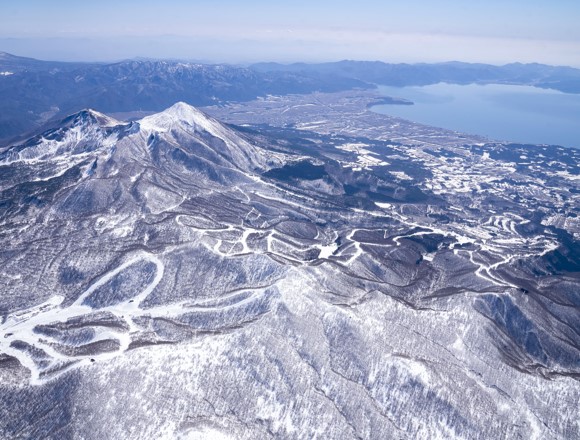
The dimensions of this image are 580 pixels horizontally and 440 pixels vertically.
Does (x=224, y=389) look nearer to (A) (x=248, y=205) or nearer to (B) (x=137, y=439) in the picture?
(B) (x=137, y=439)

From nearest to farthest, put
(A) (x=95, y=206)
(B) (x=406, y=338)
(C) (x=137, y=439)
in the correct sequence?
(C) (x=137, y=439) → (B) (x=406, y=338) → (A) (x=95, y=206)

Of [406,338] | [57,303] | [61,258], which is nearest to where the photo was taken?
[406,338]

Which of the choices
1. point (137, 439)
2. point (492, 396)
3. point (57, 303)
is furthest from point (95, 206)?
point (492, 396)

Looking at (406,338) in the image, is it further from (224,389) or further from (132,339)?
(132,339)

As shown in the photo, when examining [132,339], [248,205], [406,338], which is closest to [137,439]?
[132,339]

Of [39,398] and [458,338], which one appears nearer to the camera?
[39,398]

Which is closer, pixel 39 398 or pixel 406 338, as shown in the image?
pixel 39 398

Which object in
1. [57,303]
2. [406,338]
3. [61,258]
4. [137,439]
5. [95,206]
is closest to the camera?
[137,439]

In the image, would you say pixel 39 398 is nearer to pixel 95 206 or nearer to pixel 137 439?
pixel 137 439
